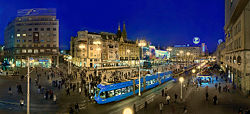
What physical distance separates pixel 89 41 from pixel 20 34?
3140 centimetres

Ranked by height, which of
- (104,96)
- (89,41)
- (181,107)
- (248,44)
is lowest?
(181,107)

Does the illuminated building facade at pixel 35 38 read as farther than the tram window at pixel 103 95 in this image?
Yes

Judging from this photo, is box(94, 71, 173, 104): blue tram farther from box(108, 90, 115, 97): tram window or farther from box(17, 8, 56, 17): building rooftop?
box(17, 8, 56, 17): building rooftop

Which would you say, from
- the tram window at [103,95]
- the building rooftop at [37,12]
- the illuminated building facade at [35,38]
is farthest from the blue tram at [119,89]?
the building rooftop at [37,12]

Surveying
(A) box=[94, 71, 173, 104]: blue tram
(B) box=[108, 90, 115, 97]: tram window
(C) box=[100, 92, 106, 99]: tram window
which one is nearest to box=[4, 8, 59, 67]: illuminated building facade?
(A) box=[94, 71, 173, 104]: blue tram

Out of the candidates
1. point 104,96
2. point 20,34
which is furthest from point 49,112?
point 20,34

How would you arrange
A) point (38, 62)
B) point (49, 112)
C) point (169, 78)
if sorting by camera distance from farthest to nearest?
point (38, 62), point (169, 78), point (49, 112)

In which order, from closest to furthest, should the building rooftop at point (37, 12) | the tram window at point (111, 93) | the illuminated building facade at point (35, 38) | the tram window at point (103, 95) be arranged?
the tram window at point (103, 95) → the tram window at point (111, 93) → the illuminated building facade at point (35, 38) → the building rooftop at point (37, 12)

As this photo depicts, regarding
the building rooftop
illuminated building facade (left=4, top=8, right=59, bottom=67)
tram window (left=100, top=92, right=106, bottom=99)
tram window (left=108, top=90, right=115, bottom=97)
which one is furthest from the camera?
the building rooftop

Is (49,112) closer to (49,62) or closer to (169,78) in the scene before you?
(169,78)

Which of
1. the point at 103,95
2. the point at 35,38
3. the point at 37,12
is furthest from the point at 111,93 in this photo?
the point at 37,12

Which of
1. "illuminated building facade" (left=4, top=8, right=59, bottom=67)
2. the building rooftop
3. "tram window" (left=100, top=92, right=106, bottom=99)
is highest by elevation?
the building rooftop

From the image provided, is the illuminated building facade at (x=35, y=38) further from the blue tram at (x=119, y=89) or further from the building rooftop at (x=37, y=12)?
the blue tram at (x=119, y=89)

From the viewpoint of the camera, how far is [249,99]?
22547 mm
